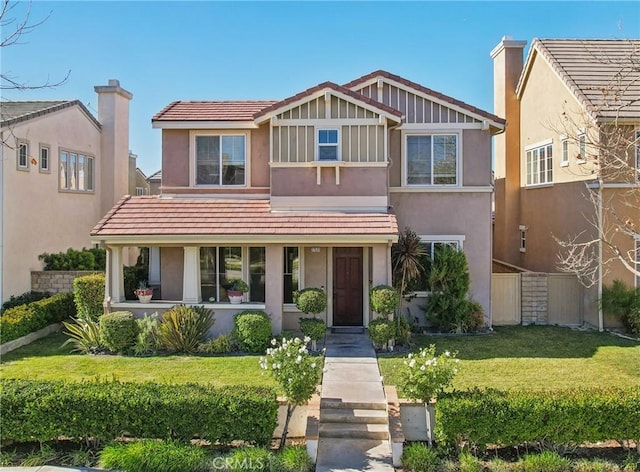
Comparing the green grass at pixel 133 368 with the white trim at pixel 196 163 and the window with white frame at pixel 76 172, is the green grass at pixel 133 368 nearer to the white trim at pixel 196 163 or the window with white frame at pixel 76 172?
the white trim at pixel 196 163

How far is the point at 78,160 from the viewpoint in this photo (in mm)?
23922

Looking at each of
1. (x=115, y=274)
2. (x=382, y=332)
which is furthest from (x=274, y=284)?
(x=115, y=274)

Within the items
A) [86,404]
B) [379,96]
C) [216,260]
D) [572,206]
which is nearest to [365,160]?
[379,96]

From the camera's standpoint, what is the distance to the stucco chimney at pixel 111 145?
25.3m

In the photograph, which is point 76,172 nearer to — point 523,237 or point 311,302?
point 311,302

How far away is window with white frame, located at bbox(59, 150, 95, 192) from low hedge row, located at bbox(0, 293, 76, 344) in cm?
617

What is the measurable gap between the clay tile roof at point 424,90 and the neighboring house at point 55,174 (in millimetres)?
11459

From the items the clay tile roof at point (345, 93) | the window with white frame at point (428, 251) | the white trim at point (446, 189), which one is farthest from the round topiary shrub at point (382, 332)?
the clay tile roof at point (345, 93)

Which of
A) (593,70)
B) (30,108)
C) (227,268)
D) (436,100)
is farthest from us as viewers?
(30,108)

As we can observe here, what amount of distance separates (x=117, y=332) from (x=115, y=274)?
2074mm

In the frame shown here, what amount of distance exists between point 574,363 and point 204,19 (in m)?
14.3

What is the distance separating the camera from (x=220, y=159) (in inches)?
727

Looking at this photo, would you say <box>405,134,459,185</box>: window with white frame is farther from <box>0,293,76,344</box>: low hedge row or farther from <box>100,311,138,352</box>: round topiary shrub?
<box>0,293,76,344</box>: low hedge row

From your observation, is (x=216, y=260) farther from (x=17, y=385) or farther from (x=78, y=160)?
(x=78, y=160)
